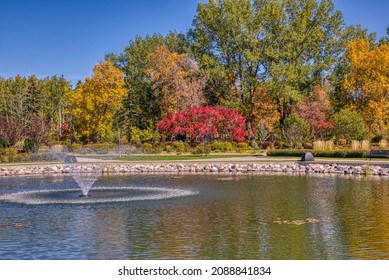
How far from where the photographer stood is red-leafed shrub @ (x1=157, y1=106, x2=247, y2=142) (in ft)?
179

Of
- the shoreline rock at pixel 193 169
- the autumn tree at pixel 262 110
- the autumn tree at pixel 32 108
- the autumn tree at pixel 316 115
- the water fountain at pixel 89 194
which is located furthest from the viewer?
the autumn tree at pixel 262 110

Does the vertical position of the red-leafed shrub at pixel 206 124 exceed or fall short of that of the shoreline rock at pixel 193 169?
it exceeds it

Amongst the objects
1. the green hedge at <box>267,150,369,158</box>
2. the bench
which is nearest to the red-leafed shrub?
the green hedge at <box>267,150,369,158</box>

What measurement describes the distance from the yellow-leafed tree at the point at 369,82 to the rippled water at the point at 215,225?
38187mm

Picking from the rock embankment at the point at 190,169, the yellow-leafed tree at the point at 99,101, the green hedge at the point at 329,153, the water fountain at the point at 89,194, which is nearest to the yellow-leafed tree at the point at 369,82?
the green hedge at the point at 329,153

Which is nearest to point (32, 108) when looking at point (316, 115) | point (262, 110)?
point (262, 110)

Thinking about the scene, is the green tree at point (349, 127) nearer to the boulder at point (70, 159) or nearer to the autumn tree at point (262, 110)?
the autumn tree at point (262, 110)

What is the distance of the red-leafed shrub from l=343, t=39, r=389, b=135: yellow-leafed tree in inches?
Result: 600

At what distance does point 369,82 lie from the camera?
62125 millimetres

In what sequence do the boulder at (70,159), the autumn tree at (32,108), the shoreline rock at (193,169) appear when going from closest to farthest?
the shoreline rock at (193,169)
the boulder at (70,159)
the autumn tree at (32,108)

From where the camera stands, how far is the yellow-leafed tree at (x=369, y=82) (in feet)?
199

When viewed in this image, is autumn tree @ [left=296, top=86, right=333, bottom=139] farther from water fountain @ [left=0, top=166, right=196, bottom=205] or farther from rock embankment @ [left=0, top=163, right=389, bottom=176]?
water fountain @ [left=0, top=166, right=196, bottom=205]
